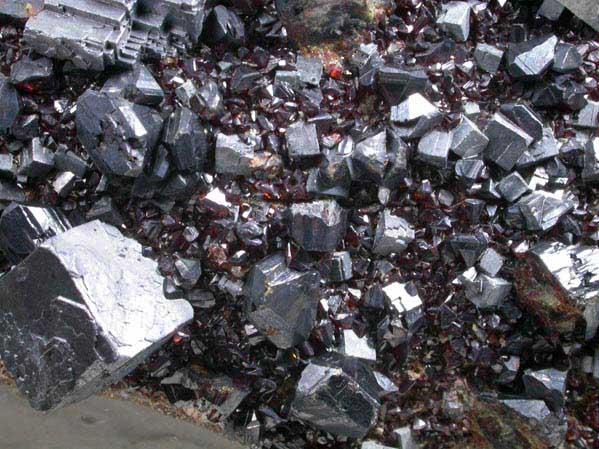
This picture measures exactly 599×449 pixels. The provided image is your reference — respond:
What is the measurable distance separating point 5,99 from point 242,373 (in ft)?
2.66

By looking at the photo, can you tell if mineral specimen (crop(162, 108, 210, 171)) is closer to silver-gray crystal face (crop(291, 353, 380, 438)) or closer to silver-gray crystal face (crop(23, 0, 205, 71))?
silver-gray crystal face (crop(23, 0, 205, 71))

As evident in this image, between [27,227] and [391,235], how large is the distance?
0.80 meters

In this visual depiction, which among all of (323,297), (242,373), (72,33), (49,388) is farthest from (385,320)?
(72,33)

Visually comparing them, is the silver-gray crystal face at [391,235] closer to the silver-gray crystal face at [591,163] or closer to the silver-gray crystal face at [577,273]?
the silver-gray crystal face at [577,273]

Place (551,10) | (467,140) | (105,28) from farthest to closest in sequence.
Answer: (551,10) < (467,140) < (105,28)

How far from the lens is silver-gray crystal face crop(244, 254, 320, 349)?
1439mm

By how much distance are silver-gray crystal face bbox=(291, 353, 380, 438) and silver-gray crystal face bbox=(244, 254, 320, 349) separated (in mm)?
94

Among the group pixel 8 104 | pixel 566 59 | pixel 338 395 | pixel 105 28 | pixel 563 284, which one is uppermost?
pixel 105 28

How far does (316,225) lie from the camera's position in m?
1.44

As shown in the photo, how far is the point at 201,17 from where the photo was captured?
1493mm

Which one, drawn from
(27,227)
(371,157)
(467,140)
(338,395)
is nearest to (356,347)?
(338,395)

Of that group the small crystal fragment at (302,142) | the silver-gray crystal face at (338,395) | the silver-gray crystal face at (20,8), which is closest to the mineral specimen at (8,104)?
the silver-gray crystal face at (20,8)

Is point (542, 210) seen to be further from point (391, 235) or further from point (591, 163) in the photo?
point (391, 235)

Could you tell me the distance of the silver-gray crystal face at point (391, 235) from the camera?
4.92 feet
